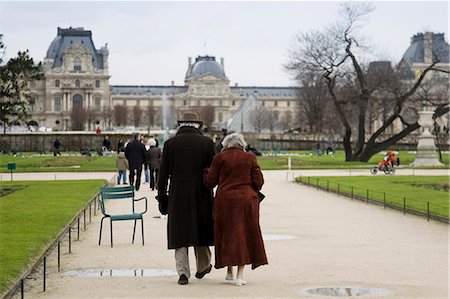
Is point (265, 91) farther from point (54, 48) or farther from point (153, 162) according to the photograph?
point (153, 162)

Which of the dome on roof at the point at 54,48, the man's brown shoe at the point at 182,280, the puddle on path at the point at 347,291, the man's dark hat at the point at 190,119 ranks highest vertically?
the dome on roof at the point at 54,48

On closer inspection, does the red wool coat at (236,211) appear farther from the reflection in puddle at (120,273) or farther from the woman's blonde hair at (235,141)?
the reflection in puddle at (120,273)

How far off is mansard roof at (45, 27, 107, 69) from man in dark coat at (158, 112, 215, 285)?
138 meters

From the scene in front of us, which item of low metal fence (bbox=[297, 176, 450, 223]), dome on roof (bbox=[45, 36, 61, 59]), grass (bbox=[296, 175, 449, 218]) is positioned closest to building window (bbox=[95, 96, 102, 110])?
dome on roof (bbox=[45, 36, 61, 59])

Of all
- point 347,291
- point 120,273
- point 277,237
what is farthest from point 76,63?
point 347,291

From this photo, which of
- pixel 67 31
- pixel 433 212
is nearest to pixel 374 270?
pixel 433 212

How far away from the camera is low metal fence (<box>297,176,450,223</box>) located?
59.6 ft

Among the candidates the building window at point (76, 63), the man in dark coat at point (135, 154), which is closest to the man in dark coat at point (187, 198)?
the man in dark coat at point (135, 154)

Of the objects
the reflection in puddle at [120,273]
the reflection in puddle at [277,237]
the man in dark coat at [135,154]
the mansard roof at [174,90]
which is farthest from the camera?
the mansard roof at [174,90]

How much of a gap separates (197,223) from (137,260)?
2018mm

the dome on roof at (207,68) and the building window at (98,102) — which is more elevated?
the dome on roof at (207,68)

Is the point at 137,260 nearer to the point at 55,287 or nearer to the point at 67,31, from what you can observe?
the point at 55,287

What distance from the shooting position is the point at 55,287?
10.4m

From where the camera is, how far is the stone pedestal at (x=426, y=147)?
44844 mm
